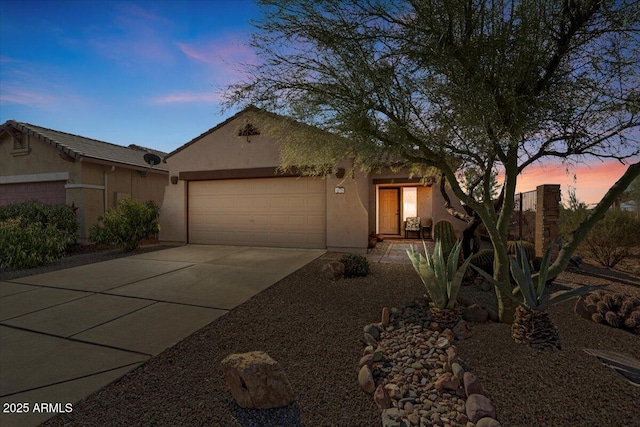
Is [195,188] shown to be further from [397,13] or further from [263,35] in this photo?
[397,13]

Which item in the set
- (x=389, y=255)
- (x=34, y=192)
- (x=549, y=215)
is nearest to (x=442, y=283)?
(x=549, y=215)

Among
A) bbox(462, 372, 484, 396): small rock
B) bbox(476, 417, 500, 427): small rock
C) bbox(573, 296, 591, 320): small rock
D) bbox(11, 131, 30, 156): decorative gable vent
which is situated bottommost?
bbox(476, 417, 500, 427): small rock

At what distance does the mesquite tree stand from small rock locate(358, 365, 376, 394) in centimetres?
197

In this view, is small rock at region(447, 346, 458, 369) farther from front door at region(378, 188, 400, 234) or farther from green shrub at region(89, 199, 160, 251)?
front door at region(378, 188, 400, 234)

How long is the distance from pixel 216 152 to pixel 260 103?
7.23 meters

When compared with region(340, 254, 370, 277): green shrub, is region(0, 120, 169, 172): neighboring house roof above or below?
above

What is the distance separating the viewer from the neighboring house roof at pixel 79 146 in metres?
11.7

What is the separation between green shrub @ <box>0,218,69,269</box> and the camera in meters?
7.76

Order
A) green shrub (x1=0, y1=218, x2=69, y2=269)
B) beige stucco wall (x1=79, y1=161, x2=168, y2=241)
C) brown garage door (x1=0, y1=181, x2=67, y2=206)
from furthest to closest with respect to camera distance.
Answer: brown garage door (x1=0, y1=181, x2=67, y2=206) → beige stucco wall (x1=79, y1=161, x2=168, y2=241) → green shrub (x1=0, y1=218, x2=69, y2=269)

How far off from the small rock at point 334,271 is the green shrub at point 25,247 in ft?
26.0

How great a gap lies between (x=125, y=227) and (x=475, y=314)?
10721 mm

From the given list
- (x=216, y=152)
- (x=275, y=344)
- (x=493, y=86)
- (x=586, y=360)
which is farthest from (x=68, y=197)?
(x=586, y=360)

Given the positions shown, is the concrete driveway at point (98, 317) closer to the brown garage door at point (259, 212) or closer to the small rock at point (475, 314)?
the brown garage door at point (259, 212)

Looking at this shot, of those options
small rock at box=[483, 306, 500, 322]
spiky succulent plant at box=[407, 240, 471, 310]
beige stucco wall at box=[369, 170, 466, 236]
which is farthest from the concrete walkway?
spiky succulent plant at box=[407, 240, 471, 310]
